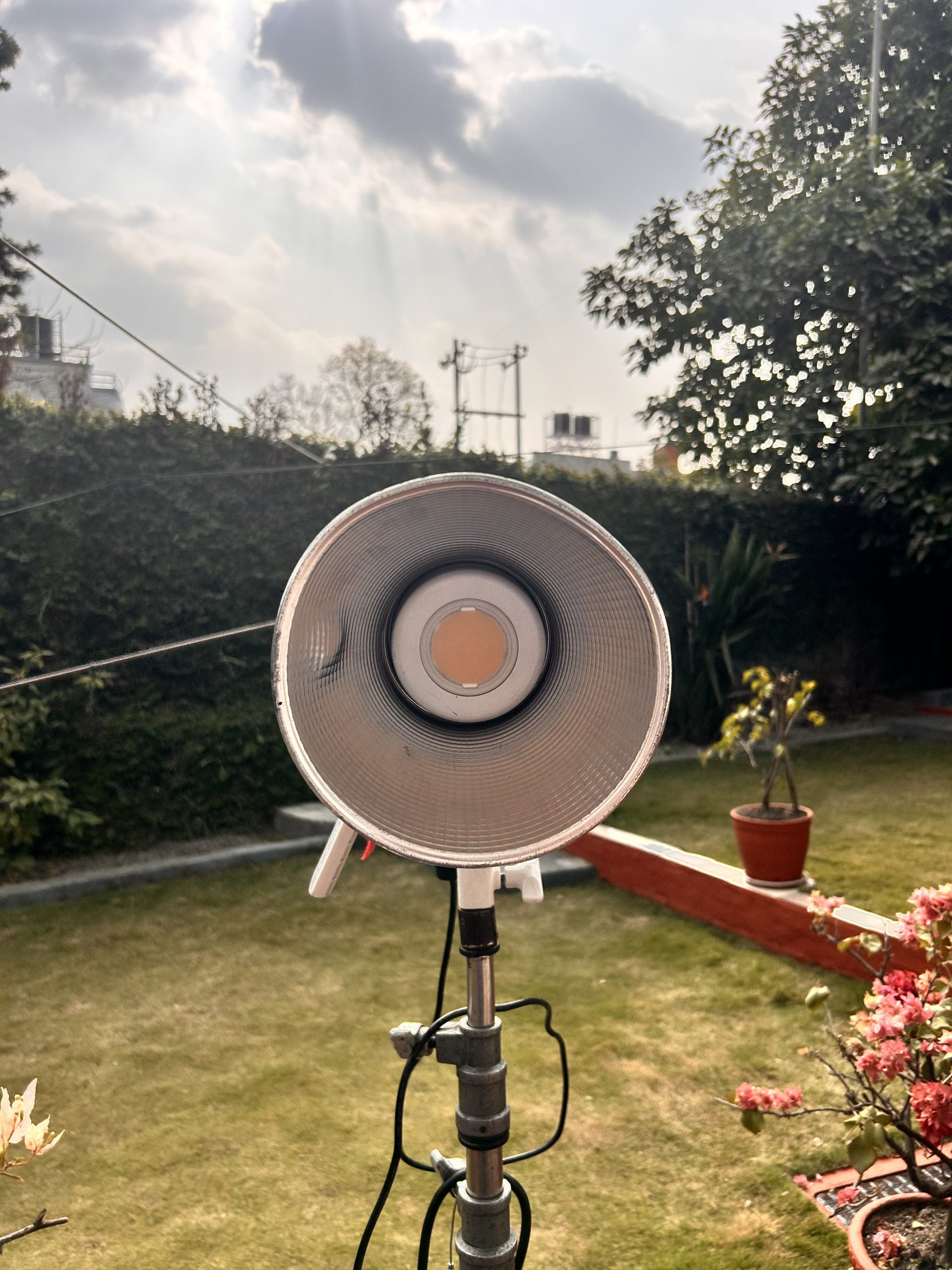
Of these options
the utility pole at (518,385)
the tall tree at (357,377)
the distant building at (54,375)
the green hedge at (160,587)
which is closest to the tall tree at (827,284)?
the green hedge at (160,587)

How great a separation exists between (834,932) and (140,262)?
500 centimetres

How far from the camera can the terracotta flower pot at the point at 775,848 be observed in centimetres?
338

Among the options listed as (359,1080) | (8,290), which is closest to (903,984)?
(359,1080)

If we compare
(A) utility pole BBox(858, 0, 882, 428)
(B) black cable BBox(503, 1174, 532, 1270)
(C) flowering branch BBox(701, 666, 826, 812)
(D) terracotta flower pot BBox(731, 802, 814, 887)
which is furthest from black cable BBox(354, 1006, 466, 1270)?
(A) utility pole BBox(858, 0, 882, 428)

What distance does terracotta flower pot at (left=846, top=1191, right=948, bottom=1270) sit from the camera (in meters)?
1.54

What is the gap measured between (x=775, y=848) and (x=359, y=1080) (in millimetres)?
1765

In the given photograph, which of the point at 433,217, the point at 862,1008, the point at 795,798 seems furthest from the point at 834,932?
the point at 433,217

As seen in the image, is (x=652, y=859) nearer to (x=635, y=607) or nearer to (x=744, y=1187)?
(x=744, y=1187)

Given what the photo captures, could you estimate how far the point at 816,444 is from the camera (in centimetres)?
844

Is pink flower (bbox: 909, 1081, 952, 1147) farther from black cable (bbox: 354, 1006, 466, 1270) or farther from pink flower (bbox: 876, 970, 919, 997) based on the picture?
black cable (bbox: 354, 1006, 466, 1270)

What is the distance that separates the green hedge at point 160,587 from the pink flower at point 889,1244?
422cm

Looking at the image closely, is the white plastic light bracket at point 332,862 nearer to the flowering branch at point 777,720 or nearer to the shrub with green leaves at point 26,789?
the flowering branch at point 777,720

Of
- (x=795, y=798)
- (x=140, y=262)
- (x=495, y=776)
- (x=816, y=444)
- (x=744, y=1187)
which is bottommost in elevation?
(x=744, y=1187)

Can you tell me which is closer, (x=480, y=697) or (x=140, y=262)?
(x=480, y=697)
